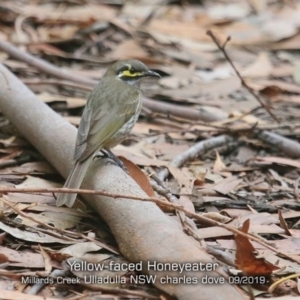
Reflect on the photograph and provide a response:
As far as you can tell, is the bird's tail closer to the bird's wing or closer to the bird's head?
the bird's wing

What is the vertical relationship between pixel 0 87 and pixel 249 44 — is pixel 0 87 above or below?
below

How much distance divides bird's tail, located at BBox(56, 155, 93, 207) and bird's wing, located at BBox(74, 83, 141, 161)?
0.05 m

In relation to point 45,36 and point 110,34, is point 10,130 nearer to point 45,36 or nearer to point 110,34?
point 45,36

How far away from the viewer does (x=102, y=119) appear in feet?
16.3

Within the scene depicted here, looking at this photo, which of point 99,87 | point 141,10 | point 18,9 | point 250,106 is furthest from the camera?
point 141,10

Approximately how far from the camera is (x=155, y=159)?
559cm

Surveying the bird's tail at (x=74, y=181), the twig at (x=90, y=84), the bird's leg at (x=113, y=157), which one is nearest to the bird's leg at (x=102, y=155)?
the bird's leg at (x=113, y=157)

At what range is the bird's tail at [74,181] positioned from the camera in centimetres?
423

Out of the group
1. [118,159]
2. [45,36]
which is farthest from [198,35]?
[118,159]

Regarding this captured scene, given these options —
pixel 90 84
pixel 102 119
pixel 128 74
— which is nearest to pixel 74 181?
pixel 102 119

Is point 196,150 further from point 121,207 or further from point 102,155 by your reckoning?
point 121,207

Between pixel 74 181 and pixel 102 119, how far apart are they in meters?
0.81

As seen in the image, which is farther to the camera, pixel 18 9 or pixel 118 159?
Result: pixel 18 9

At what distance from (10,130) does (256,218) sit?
7.60 ft
